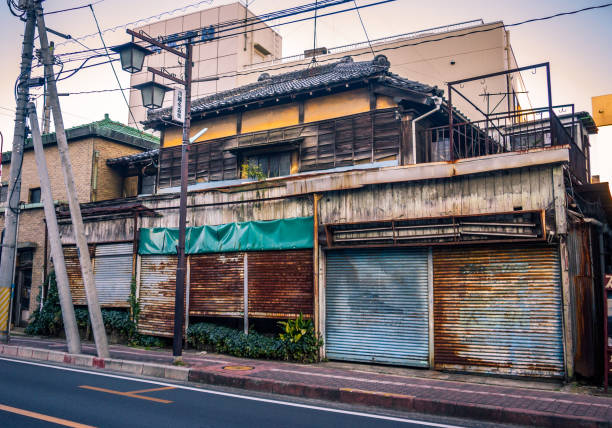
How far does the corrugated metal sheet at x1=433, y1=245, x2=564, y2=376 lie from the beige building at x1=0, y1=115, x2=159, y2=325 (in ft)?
54.2

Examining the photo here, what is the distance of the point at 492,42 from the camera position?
3269cm

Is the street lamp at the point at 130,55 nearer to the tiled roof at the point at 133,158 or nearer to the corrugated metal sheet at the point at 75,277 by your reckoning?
the tiled roof at the point at 133,158

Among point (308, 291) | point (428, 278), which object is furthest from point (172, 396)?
point (428, 278)

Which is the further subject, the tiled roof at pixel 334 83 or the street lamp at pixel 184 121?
the tiled roof at pixel 334 83

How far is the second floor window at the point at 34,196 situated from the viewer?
23547 mm

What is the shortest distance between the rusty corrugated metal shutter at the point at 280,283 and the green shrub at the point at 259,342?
A: 47 centimetres

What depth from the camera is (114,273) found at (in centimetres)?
1798

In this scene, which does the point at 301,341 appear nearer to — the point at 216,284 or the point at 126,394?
the point at 216,284

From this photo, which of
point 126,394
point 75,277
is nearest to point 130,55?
point 126,394

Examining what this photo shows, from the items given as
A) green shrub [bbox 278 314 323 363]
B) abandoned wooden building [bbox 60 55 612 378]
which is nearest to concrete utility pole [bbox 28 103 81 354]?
abandoned wooden building [bbox 60 55 612 378]

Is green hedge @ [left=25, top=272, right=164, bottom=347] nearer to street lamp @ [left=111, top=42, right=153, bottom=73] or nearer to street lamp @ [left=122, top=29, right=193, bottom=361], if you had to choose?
street lamp @ [left=122, top=29, right=193, bottom=361]

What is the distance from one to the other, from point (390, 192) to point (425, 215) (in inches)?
44.1

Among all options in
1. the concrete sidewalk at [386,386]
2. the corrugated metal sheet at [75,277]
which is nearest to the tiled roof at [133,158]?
the corrugated metal sheet at [75,277]

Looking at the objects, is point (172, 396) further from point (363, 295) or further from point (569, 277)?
point (569, 277)
